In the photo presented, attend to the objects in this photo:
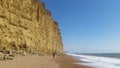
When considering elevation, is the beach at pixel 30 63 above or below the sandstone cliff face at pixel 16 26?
below

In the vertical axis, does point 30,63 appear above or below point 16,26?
below

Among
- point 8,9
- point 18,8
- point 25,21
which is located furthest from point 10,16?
point 25,21

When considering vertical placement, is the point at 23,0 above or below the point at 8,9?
above

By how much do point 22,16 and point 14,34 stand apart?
4.08m

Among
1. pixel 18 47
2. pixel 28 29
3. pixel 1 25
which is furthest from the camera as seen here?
pixel 28 29

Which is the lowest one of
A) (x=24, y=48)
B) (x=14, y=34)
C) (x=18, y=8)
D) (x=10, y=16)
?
(x=24, y=48)

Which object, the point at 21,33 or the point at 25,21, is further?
the point at 25,21

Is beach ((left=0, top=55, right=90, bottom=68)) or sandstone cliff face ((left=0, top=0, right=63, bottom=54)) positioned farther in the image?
sandstone cliff face ((left=0, top=0, right=63, bottom=54))

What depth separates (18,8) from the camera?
2419 centimetres

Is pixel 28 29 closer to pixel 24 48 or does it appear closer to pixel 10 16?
pixel 24 48

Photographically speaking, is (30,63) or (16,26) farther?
(16,26)

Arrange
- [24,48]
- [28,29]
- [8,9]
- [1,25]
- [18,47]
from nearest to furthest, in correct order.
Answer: [1,25], [8,9], [18,47], [24,48], [28,29]

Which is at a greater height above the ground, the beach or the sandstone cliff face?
the sandstone cliff face

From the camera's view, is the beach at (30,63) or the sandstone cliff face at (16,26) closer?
the beach at (30,63)
